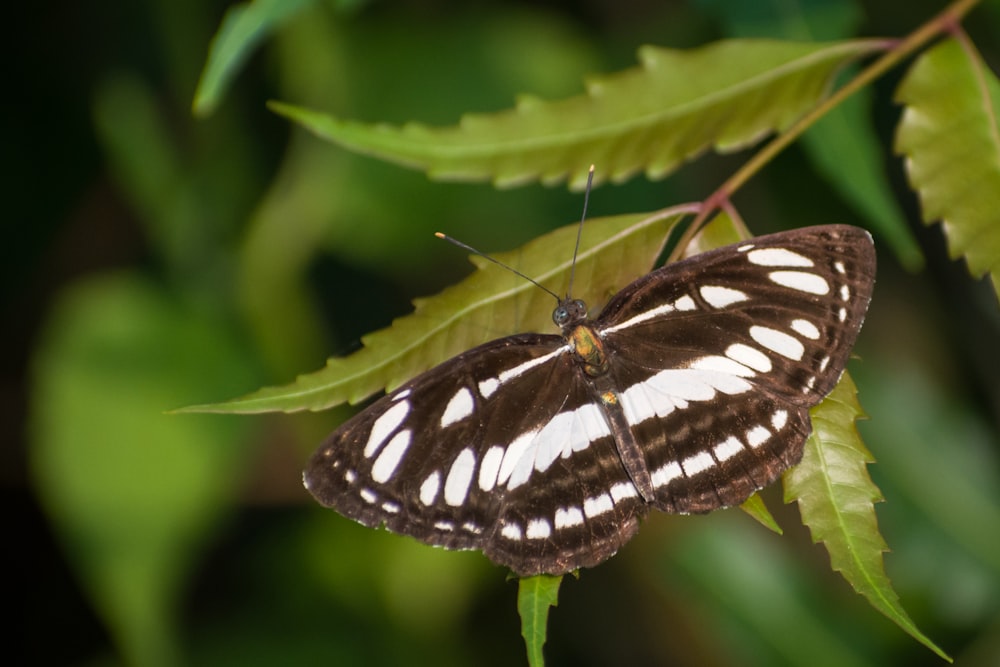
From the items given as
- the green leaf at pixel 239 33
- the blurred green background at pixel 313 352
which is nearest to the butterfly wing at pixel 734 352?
the green leaf at pixel 239 33

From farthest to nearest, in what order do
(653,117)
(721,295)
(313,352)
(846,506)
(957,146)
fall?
(313,352), (721,295), (653,117), (957,146), (846,506)

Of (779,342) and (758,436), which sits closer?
(758,436)

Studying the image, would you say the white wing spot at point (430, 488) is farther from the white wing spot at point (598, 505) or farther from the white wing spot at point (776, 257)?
the white wing spot at point (776, 257)

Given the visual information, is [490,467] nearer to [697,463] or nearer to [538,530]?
[538,530]

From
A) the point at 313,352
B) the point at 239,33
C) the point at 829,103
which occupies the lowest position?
Result: the point at 313,352

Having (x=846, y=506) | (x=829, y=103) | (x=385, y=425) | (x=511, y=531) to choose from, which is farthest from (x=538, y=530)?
(x=829, y=103)

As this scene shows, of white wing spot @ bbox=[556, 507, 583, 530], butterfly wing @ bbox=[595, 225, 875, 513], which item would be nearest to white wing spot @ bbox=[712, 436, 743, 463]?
butterfly wing @ bbox=[595, 225, 875, 513]

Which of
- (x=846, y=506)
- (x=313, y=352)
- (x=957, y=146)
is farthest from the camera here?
(x=313, y=352)

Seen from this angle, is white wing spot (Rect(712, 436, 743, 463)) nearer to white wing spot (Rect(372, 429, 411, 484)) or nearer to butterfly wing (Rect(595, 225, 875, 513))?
butterfly wing (Rect(595, 225, 875, 513))
